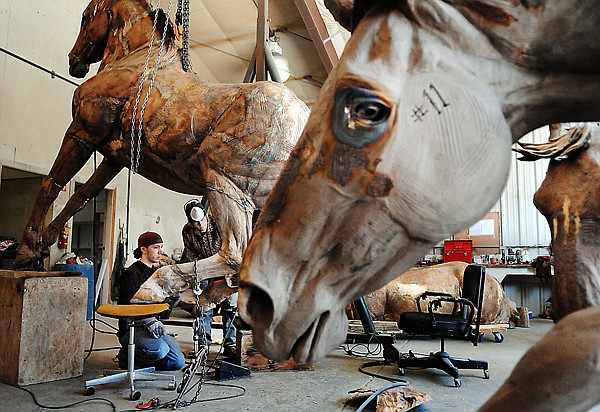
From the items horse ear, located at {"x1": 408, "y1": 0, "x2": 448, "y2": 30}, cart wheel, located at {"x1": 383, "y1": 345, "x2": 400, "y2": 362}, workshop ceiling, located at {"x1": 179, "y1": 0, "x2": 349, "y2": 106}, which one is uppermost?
workshop ceiling, located at {"x1": 179, "y1": 0, "x2": 349, "y2": 106}

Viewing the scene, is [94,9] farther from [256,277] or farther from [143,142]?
[256,277]

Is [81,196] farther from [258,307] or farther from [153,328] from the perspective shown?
[258,307]

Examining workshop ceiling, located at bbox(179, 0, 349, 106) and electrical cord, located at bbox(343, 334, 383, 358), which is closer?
electrical cord, located at bbox(343, 334, 383, 358)

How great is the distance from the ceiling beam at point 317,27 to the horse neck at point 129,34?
235 centimetres

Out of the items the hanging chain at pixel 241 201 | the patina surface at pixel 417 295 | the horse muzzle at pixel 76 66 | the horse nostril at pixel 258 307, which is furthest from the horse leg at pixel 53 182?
the patina surface at pixel 417 295

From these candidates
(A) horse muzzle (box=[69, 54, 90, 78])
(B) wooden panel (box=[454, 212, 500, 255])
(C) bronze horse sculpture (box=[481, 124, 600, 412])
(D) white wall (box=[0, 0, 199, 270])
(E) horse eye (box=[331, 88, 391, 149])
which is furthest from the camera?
(B) wooden panel (box=[454, 212, 500, 255])

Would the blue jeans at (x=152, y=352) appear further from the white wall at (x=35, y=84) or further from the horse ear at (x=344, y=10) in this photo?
the white wall at (x=35, y=84)

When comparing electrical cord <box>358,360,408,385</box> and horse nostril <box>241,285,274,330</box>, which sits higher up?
horse nostril <box>241,285,274,330</box>

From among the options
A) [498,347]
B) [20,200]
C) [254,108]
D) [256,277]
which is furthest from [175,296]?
[20,200]

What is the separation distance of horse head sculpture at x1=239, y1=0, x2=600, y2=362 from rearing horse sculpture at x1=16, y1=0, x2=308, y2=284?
1752 mm

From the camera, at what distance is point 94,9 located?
3209 millimetres

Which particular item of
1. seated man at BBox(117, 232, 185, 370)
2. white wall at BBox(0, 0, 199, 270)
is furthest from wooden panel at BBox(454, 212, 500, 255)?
seated man at BBox(117, 232, 185, 370)

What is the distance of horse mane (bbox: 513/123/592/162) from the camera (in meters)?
1.21

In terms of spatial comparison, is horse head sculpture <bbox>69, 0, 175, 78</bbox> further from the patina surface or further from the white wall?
the patina surface
